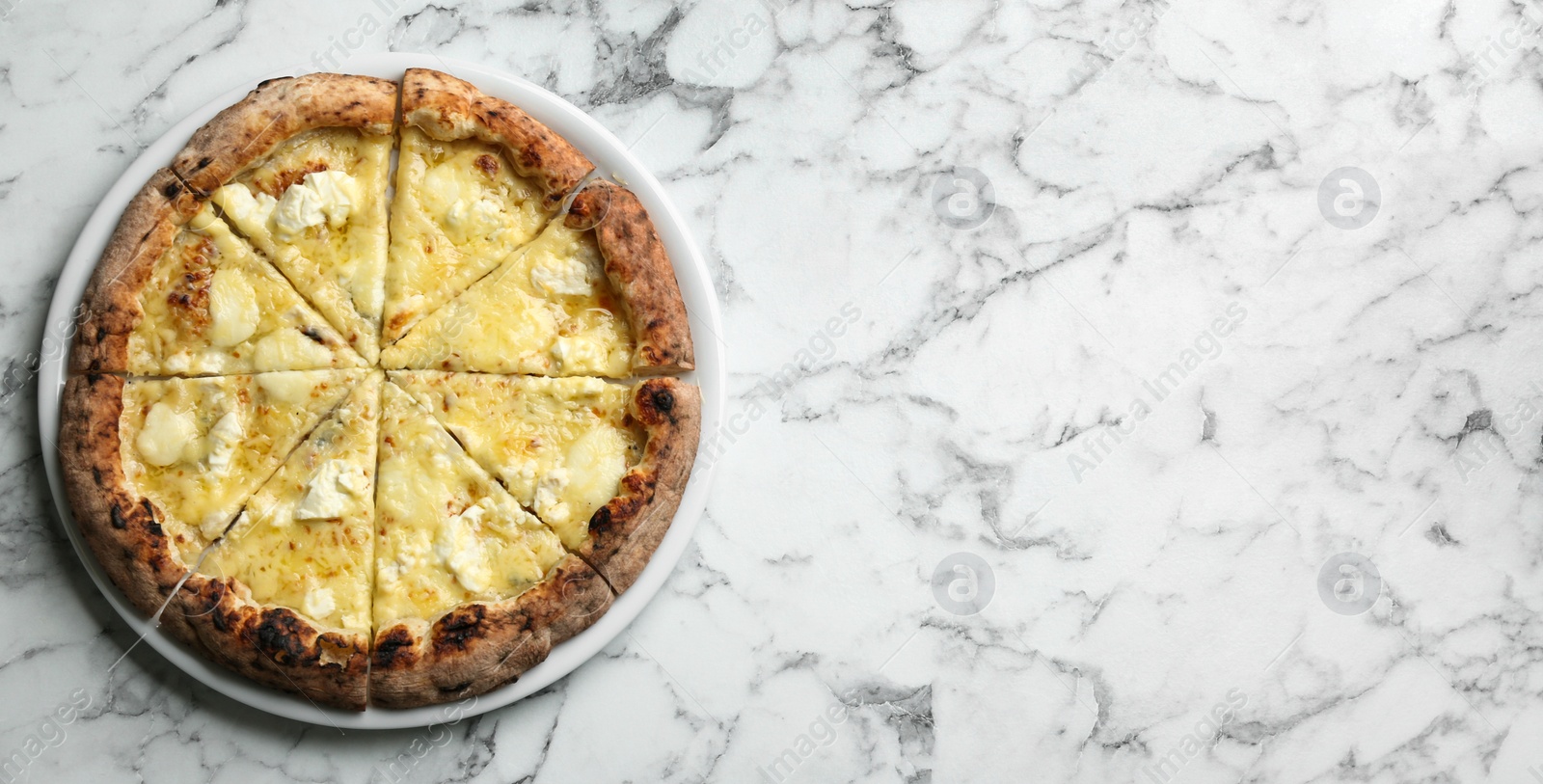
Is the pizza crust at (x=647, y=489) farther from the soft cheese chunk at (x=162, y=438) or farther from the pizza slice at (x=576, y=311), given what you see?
the soft cheese chunk at (x=162, y=438)

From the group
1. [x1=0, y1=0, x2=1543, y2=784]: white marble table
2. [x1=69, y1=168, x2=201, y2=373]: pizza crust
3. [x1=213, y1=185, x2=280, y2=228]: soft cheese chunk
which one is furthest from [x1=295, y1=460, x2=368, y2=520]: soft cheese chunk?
[x1=0, y1=0, x2=1543, y2=784]: white marble table

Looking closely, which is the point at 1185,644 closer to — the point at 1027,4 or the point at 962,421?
the point at 962,421

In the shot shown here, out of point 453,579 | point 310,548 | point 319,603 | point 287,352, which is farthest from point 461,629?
point 287,352

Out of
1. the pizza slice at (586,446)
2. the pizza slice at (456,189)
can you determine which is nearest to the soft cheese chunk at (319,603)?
the pizza slice at (586,446)

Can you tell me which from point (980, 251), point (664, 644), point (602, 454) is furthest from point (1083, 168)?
point (664, 644)

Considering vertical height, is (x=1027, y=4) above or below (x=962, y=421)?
above
